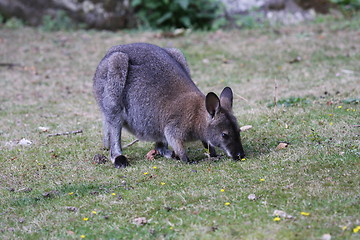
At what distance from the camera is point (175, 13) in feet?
48.7

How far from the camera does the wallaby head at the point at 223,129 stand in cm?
562

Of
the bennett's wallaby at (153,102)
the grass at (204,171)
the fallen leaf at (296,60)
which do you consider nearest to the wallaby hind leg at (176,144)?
the bennett's wallaby at (153,102)

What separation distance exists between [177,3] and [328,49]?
15.7 feet

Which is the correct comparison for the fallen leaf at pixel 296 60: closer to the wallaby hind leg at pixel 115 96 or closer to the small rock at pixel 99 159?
the wallaby hind leg at pixel 115 96

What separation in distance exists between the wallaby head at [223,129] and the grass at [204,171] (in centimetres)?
19

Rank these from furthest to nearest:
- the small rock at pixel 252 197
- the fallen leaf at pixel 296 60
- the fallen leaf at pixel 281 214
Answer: the fallen leaf at pixel 296 60
the small rock at pixel 252 197
the fallen leaf at pixel 281 214

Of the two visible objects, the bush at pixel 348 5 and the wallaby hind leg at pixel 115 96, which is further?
the bush at pixel 348 5

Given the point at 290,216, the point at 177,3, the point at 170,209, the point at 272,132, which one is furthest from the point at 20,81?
the point at 290,216

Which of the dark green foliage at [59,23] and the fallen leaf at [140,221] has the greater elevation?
the fallen leaf at [140,221]

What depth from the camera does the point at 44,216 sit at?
4.59 metres

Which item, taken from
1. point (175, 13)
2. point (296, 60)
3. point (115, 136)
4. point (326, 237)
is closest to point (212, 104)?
point (115, 136)

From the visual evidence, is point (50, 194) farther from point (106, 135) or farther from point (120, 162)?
point (106, 135)

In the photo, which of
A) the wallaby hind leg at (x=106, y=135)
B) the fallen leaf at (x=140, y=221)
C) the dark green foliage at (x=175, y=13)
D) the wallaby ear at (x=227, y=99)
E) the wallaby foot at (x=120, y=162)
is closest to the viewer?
the fallen leaf at (x=140, y=221)

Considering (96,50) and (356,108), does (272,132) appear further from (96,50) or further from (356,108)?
(96,50)
